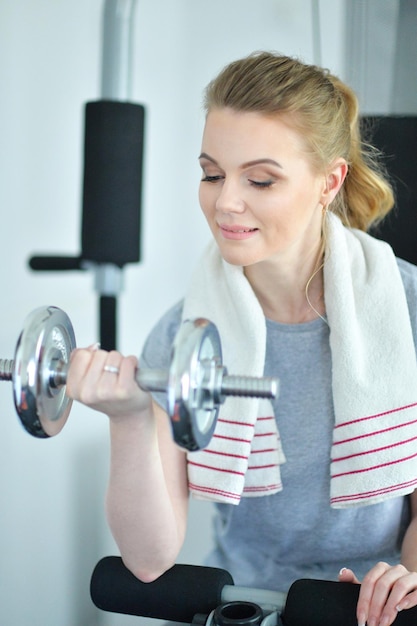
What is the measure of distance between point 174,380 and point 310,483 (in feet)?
1.79

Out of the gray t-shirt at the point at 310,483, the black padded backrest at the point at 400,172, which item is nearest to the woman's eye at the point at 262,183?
the gray t-shirt at the point at 310,483

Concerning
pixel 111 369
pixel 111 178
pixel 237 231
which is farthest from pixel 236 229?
pixel 111 178

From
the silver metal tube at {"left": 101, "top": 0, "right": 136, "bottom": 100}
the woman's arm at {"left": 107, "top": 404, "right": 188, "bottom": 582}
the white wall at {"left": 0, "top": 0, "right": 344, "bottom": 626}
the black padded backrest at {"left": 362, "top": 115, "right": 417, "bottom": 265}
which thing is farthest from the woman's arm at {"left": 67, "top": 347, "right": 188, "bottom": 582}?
the silver metal tube at {"left": 101, "top": 0, "right": 136, "bottom": 100}

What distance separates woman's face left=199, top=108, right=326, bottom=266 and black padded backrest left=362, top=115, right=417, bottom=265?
1.05 ft

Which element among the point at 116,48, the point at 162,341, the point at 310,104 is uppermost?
the point at 116,48

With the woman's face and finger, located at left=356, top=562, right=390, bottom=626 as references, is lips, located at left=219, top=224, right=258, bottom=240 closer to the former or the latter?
the woman's face

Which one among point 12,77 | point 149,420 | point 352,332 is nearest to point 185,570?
point 149,420

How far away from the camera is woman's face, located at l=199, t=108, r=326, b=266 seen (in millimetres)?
1012

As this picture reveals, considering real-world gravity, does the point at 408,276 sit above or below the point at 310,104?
below

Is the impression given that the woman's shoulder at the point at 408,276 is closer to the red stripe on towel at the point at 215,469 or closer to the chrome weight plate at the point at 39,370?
the red stripe on towel at the point at 215,469

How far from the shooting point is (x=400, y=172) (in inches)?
52.9

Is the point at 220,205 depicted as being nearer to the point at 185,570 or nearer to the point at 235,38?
the point at 185,570

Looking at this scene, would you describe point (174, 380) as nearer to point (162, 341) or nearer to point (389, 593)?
point (389, 593)

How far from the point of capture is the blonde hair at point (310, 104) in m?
1.05
